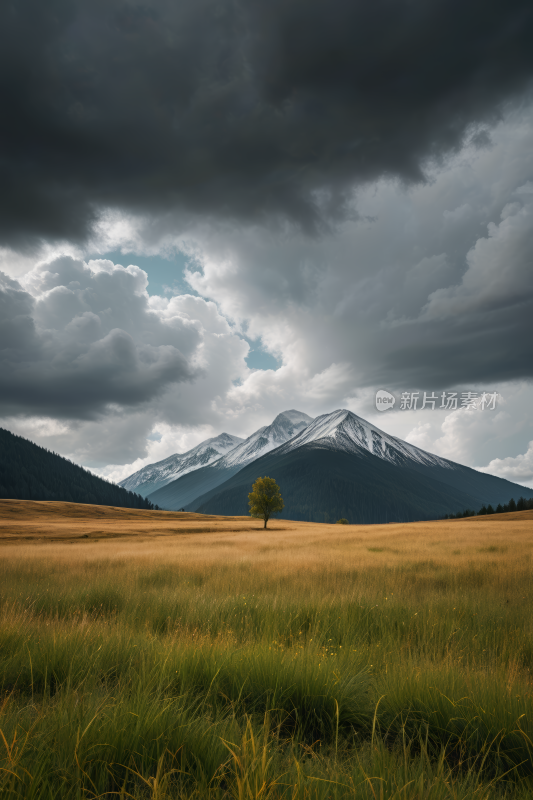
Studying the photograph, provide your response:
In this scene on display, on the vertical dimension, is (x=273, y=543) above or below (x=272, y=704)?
below

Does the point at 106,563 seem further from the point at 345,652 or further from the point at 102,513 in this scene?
the point at 102,513

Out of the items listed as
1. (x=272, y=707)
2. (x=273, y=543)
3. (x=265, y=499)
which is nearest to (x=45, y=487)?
(x=265, y=499)

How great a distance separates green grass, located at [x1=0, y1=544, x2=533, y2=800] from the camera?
187 centimetres

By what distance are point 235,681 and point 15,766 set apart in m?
1.73

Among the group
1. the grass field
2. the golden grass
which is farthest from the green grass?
the golden grass

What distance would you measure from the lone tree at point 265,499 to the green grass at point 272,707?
58.0m

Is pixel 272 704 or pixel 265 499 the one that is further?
pixel 265 499

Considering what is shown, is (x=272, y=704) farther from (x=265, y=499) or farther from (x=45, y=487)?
(x=45, y=487)

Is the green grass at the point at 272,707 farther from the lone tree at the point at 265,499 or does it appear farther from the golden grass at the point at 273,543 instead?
the lone tree at the point at 265,499

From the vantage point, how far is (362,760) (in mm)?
2193

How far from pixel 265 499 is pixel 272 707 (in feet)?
204

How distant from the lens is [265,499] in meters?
63.1

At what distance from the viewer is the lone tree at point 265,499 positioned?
2477 inches

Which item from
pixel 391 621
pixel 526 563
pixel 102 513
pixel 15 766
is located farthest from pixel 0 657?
pixel 102 513
